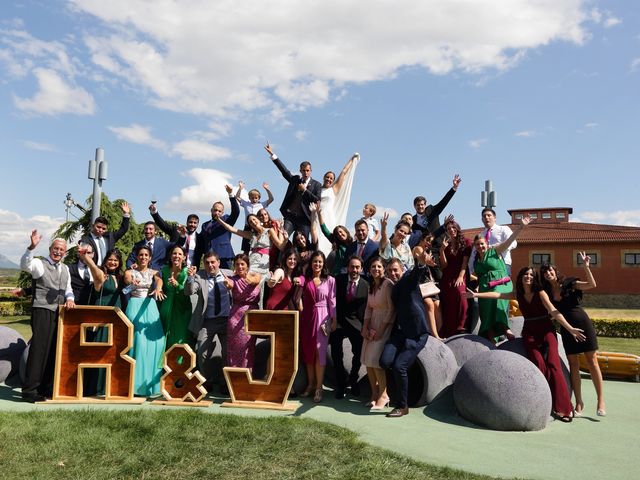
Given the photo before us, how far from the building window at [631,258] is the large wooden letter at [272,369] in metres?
34.7

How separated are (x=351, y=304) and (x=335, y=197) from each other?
4.50m

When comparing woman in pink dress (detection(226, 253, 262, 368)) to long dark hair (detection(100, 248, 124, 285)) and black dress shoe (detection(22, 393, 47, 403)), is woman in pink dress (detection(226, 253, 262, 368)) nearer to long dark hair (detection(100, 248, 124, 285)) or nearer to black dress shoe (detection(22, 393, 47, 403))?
long dark hair (detection(100, 248, 124, 285))

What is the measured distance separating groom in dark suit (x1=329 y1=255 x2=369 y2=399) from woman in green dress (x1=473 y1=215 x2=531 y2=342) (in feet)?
7.12

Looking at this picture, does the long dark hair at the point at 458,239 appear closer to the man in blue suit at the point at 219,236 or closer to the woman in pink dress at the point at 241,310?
the woman in pink dress at the point at 241,310

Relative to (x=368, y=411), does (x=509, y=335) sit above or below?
above

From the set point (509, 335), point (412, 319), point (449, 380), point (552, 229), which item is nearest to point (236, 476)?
point (412, 319)

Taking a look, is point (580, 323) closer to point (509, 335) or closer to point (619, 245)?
point (509, 335)

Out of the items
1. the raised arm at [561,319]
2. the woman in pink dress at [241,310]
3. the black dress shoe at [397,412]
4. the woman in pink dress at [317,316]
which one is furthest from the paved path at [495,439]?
the raised arm at [561,319]

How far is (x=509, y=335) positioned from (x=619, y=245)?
103 feet

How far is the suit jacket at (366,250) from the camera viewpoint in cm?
881

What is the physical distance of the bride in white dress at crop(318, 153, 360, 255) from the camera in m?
11.1

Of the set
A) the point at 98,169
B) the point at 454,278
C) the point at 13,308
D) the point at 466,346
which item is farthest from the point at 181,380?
the point at 13,308

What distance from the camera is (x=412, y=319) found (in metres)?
6.87

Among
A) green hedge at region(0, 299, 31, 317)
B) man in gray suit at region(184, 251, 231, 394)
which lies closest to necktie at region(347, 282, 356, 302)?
man in gray suit at region(184, 251, 231, 394)
